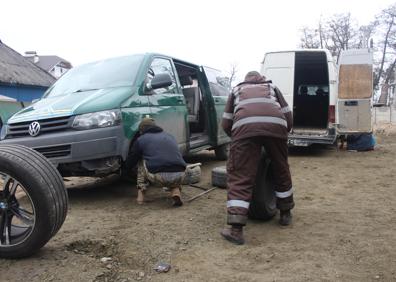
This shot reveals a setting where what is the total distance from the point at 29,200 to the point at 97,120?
1.88 meters

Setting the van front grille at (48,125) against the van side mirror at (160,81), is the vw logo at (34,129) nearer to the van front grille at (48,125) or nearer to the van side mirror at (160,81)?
the van front grille at (48,125)

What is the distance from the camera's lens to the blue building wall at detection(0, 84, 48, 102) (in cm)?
2254

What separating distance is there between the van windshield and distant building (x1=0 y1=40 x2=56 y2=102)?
1707 cm

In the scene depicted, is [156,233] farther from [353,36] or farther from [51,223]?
[353,36]

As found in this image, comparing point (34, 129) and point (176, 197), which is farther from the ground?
point (34, 129)

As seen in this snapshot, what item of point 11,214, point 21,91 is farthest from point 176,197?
point 21,91

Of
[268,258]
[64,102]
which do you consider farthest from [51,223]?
[64,102]

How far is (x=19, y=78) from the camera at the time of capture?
24031mm

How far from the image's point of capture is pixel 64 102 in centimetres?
555

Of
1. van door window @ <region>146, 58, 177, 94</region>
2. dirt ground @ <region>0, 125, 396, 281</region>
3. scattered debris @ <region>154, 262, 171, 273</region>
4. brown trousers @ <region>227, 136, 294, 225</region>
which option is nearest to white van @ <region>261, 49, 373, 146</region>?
dirt ground @ <region>0, 125, 396, 281</region>

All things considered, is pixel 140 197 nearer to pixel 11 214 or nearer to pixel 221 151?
pixel 11 214

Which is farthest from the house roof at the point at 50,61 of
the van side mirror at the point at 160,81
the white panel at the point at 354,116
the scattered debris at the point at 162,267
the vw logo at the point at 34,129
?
the scattered debris at the point at 162,267

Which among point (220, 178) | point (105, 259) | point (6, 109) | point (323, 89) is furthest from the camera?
point (6, 109)

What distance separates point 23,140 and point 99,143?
940 millimetres
